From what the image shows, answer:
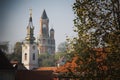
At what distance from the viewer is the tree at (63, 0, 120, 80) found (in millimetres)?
10484

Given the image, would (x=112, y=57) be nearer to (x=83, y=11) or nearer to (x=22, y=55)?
(x=83, y=11)

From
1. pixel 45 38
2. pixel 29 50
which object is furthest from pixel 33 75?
pixel 45 38

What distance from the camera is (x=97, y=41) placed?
10961 millimetres

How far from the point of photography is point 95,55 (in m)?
10.8

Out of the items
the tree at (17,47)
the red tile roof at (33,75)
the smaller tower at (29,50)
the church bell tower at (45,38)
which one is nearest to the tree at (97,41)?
the red tile roof at (33,75)

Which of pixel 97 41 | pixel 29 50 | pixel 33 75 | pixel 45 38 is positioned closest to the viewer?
pixel 97 41

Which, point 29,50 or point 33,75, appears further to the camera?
point 29,50

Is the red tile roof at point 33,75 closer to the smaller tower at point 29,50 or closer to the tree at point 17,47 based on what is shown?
the smaller tower at point 29,50

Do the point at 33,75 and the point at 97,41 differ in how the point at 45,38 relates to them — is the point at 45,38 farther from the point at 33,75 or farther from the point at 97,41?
the point at 97,41

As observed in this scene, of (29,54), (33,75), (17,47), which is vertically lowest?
(33,75)

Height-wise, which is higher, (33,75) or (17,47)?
(17,47)

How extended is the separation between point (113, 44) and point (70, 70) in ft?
6.12

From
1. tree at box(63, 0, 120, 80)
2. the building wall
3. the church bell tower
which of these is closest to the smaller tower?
the building wall

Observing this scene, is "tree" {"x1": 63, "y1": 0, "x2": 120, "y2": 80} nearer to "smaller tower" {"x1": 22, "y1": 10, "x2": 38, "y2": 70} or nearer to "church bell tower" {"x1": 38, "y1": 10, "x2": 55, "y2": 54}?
"smaller tower" {"x1": 22, "y1": 10, "x2": 38, "y2": 70}
